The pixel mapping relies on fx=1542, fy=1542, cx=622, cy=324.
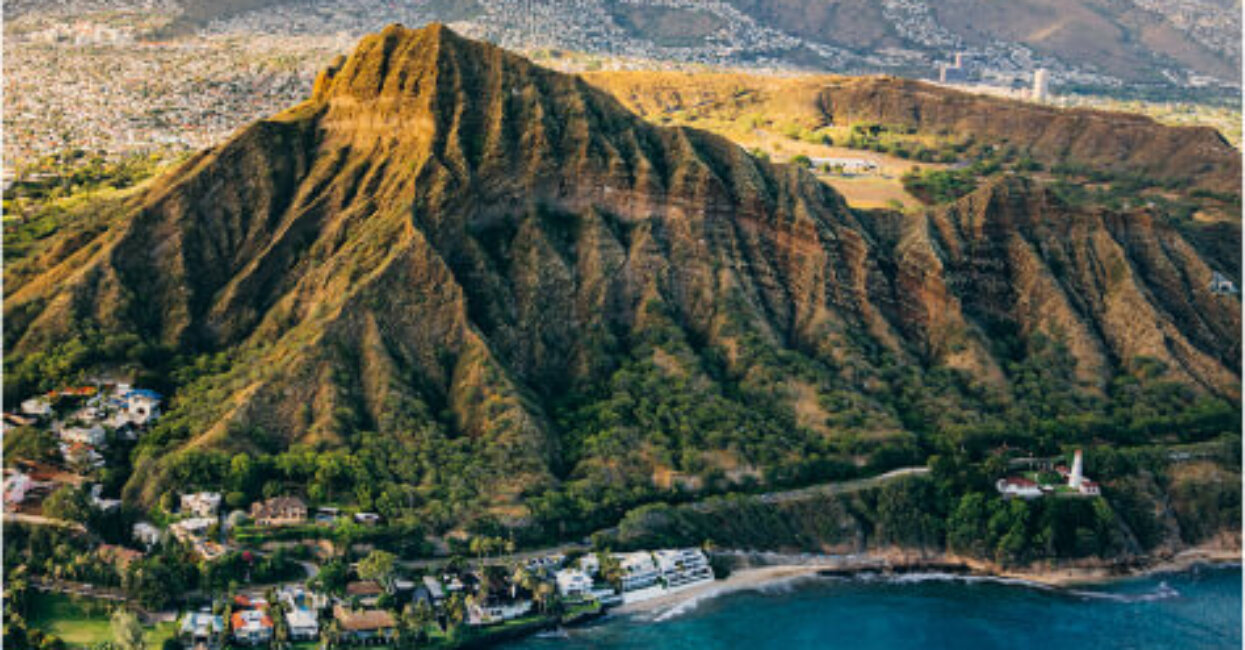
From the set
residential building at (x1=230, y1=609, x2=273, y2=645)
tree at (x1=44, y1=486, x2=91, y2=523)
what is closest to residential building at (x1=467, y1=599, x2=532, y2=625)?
residential building at (x1=230, y1=609, x2=273, y2=645)

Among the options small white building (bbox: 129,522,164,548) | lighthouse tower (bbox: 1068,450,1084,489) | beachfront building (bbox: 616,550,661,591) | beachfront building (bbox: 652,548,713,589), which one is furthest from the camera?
lighthouse tower (bbox: 1068,450,1084,489)

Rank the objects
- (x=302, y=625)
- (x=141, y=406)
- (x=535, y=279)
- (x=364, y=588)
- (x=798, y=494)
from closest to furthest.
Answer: (x=302, y=625)
(x=364, y=588)
(x=141, y=406)
(x=798, y=494)
(x=535, y=279)

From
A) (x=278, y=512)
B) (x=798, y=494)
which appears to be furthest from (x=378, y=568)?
(x=798, y=494)

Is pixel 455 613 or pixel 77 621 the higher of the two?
pixel 77 621

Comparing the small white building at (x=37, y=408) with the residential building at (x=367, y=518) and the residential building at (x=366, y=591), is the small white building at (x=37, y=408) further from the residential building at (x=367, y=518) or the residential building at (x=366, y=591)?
the residential building at (x=366, y=591)

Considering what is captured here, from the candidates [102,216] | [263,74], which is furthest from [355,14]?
[102,216]

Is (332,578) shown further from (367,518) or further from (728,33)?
(728,33)

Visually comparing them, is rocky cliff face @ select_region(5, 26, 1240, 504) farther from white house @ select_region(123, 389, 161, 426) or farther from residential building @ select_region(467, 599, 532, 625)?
residential building @ select_region(467, 599, 532, 625)

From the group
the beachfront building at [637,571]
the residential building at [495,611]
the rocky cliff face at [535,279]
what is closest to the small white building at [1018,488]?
the rocky cliff face at [535,279]
